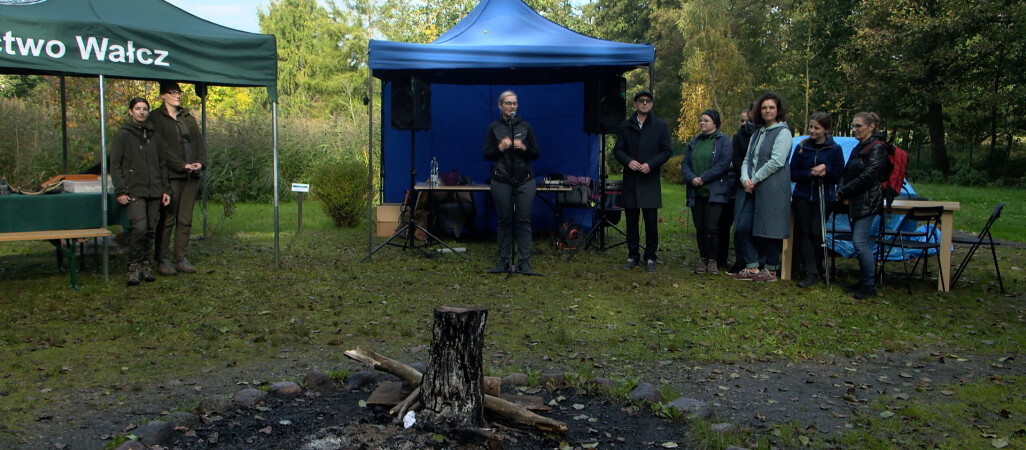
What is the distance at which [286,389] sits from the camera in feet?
13.5

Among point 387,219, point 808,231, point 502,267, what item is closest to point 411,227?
point 387,219

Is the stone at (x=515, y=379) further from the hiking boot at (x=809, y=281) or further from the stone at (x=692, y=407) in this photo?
the hiking boot at (x=809, y=281)

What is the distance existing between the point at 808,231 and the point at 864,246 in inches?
24.2

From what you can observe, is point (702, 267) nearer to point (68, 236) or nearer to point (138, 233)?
point (138, 233)

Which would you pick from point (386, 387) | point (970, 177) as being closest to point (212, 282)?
point (386, 387)

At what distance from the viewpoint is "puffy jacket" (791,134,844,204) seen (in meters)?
7.27

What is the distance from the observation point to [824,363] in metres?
5.03

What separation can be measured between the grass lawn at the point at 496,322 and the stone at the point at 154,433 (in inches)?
27.6

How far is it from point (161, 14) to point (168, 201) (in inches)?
71.6

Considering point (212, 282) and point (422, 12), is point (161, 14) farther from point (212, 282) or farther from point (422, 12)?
point (422, 12)

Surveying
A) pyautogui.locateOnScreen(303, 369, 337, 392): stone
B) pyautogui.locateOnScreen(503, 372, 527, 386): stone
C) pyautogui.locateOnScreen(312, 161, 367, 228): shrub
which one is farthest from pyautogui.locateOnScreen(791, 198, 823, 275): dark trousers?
pyautogui.locateOnScreen(312, 161, 367, 228): shrub

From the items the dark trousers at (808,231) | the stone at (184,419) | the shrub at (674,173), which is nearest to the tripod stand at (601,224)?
the dark trousers at (808,231)

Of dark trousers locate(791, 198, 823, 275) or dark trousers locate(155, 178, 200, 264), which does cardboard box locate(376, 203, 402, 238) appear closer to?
dark trousers locate(155, 178, 200, 264)

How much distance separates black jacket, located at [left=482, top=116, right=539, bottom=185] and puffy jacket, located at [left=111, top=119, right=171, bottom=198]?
127 inches
